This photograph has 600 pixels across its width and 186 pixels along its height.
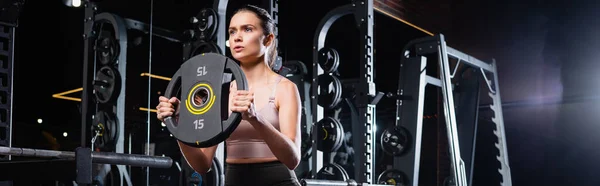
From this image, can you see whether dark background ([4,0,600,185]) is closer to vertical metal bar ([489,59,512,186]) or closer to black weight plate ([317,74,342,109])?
vertical metal bar ([489,59,512,186])

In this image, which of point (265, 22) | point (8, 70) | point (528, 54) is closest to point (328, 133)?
point (528, 54)

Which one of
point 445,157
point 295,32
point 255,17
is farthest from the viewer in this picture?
point 445,157

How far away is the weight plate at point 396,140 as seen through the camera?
17.4 ft

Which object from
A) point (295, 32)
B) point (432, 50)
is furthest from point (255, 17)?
point (295, 32)

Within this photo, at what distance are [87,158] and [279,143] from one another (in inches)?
19.1

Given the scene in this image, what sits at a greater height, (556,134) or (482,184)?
(556,134)

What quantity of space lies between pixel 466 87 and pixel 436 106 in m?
0.79

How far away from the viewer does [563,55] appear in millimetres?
6367

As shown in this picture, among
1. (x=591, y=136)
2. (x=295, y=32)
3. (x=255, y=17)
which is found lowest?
Result: (x=591, y=136)

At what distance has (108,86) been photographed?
4852 mm

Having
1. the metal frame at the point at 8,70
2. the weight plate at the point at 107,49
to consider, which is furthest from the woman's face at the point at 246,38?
the weight plate at the point at 107,49

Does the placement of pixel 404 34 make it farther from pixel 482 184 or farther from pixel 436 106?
pixel 482 184

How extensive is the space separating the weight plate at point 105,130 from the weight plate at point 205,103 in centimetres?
353

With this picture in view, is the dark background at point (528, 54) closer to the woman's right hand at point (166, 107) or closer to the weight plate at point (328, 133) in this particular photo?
the weight plate at point (328, 133)
